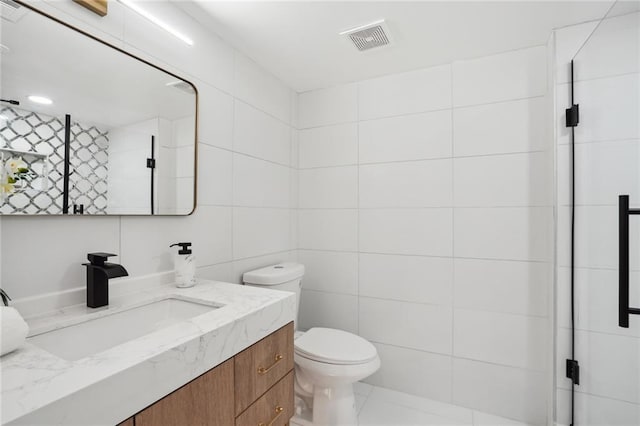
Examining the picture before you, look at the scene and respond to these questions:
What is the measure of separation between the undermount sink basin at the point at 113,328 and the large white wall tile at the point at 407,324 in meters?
1.33

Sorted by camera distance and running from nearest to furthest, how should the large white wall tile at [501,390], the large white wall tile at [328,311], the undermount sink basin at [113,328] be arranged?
the undermount sink basin at [113,328] → the large white wall tile at [501,390] → the large white wall tile at [328,311]

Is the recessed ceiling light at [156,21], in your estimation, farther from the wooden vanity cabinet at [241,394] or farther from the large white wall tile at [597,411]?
the large white wall tile at [597,411]

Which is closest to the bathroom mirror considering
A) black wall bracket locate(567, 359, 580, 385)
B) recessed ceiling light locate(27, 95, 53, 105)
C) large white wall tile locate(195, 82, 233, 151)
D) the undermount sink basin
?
recessed ceiling light locate(27, 95, 53, 105)

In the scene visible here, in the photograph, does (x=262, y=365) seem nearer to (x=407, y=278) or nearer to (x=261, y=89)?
(x=407, y=278)

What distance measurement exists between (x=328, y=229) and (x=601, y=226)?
1535mm

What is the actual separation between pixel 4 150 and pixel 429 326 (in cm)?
219

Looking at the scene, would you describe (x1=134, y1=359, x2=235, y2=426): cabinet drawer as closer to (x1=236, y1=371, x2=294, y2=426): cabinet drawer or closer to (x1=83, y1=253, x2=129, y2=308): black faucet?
(x1=236, y1=371, x2=294, y2=426): cabinet drawer

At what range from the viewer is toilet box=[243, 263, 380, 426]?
1612mm

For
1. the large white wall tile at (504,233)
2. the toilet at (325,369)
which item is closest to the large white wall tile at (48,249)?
the toilet at (325,369)

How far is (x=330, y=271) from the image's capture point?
Answer: 2375 millimetres

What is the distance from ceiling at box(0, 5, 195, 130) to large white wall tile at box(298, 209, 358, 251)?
128 cm

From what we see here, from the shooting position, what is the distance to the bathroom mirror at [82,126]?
98 centimetres

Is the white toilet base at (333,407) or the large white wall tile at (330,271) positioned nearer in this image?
the white toilet base at (333,407)

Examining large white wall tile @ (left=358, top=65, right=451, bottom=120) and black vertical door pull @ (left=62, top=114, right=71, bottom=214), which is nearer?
black vertical door pull @ (left=62, top=114, right=71, bottom=214)
